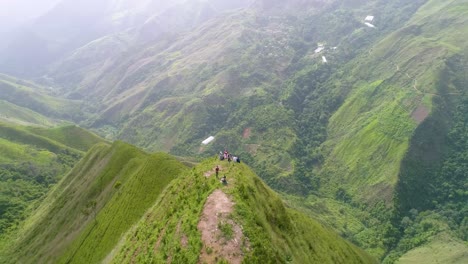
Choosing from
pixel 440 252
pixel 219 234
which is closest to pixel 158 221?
pixel 219 234

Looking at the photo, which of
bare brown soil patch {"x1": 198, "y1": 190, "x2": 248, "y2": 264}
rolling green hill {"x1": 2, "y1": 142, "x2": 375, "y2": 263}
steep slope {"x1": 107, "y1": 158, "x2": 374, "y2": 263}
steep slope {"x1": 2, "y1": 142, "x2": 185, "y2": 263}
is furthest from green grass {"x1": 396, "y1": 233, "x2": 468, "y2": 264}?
bare brown soil patch {"x1": 198, "y1": 190, "x2": 248, "y2": 264}

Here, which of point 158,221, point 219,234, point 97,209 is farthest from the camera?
point 97,209

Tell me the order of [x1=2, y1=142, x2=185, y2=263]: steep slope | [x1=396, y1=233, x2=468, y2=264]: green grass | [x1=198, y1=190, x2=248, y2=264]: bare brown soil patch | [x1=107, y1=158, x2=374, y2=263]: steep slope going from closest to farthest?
[x1=198, y1=190, x2=248, y2=264]: bare brown soil patch, [x1=107, y1=158, x2=374, y2=263]: steep slope, [x1=2, y1=142, x2=185, y2=263]: steep slope, [x1=396, y1=233, x2=468, y2=264]: green grass

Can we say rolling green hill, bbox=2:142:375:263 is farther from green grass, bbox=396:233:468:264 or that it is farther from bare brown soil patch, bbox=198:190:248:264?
green grass, bbox=396:233:468:264

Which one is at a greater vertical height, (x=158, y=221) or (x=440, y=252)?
(x=158, y=221)

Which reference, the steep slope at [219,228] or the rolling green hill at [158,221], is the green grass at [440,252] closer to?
the rolling green hill at [158,221]

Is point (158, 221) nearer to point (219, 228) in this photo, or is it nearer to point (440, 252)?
point (219, 228)

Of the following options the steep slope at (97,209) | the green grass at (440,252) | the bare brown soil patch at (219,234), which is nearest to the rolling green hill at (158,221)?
the bare brown soil patch at (219,234)
